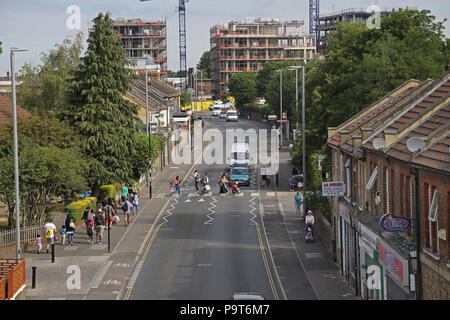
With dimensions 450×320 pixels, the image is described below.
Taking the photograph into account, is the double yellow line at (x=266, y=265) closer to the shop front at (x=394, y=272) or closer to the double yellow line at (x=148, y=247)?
the shop front at (x=394, y=272)

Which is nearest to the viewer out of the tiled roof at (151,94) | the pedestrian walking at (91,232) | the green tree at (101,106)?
the pedestrian walking at (91,232)

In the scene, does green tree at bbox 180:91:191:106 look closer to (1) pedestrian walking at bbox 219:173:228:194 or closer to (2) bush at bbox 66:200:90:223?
(1) pedestrian walking at bbox 219:173:228:194

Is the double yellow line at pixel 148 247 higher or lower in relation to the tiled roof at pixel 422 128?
lower

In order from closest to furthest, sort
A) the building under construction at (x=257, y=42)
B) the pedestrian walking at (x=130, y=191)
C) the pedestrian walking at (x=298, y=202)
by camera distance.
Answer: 1. the pedestrian walking at (x=298, y=202)
2. the pedestrian walking at (x=130, y=191)
3. the building under construction at (x=257, y=42)

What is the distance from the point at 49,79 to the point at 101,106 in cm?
1714

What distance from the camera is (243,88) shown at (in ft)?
540

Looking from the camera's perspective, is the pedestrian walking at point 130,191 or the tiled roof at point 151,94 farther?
the tiled roof at point 151,94

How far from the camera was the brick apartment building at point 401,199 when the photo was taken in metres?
20.2

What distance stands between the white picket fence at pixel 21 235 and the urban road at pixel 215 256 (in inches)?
226

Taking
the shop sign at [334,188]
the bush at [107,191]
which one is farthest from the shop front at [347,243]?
the bush at [107,191]

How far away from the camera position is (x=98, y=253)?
3847cm

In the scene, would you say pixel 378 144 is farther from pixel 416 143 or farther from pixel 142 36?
pixel 142 36
